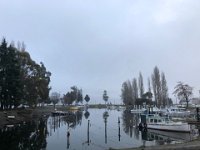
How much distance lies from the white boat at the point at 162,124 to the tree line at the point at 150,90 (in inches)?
2306

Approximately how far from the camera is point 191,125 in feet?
176

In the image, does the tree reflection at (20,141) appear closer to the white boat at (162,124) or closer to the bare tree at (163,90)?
the white boat at (162,124)

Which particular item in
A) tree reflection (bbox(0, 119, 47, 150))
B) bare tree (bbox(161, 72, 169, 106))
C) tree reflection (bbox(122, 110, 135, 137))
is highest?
bare tree (bbox(161, 72, 169, 106))

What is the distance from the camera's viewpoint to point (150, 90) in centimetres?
13150

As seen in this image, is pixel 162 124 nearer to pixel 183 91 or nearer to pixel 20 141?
pixel 20 141

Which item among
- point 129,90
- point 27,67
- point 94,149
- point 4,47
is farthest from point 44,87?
point 129,90

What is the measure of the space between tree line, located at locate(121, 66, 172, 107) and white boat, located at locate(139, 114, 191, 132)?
192 feet

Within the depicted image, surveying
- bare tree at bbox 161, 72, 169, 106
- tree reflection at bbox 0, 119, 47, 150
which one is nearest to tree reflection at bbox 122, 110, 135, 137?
tree reflection at bbox 0, 119, 47, 150

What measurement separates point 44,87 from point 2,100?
2519 centimetres

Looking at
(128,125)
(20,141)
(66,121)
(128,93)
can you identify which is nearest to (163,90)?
(128,93)

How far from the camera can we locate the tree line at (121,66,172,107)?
11825 cm

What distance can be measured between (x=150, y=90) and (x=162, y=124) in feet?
253

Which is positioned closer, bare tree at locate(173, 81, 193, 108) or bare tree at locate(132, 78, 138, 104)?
bare tree at locate(173, 81, 193, 108)

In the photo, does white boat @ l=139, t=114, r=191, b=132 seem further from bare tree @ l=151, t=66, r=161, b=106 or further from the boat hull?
bare tree @ l=151, t=66, r=161, b=106
